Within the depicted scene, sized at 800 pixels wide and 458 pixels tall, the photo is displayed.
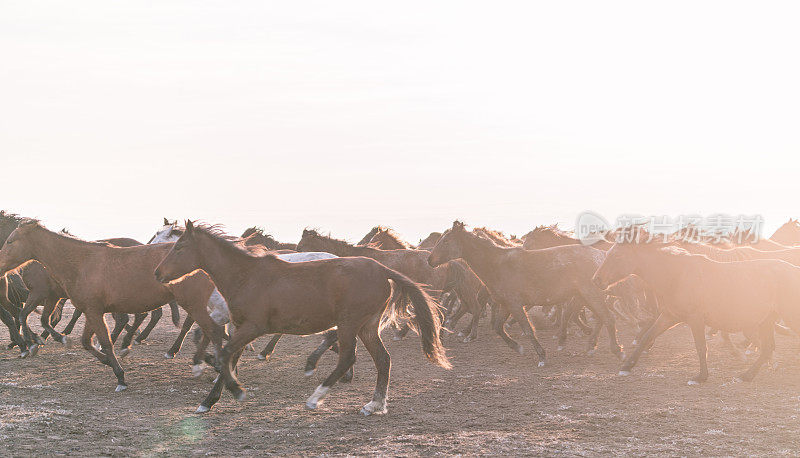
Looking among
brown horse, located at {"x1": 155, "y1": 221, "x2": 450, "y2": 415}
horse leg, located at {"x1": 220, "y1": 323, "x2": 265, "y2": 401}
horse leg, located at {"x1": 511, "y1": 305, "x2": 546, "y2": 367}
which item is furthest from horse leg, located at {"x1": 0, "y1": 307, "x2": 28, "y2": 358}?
horse leg, located at {"x1": 511, "y1": 305, "x2": 546, "y2": 367}

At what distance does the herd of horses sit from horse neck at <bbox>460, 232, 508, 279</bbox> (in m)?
0.02

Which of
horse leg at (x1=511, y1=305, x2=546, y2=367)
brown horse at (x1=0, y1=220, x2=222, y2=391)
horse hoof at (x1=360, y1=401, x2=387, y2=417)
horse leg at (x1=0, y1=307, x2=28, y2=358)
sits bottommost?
horse leg at (x1=0, y1=307, x2=28, y2=358)

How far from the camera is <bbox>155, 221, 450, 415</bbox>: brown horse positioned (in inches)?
308

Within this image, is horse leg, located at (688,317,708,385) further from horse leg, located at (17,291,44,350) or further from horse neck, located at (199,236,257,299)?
horse leg, located at (17,291,44,350)

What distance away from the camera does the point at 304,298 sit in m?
7.91

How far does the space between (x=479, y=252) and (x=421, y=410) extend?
4.46 metres

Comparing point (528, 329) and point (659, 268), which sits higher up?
point (659, 268)

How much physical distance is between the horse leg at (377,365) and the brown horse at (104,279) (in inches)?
102

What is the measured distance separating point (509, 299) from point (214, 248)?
5.39m

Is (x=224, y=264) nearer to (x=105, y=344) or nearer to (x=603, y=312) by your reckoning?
(x=105, y=344)

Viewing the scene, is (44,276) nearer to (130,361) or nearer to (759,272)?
(130,361)

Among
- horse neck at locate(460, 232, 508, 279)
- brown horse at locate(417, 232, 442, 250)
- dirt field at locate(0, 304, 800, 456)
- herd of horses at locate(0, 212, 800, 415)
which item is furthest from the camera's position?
brown horse at locate(417, 232, 442, 250)

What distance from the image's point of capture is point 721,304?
9539 mm

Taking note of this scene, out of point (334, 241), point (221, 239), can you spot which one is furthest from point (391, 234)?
point (221, 239)
